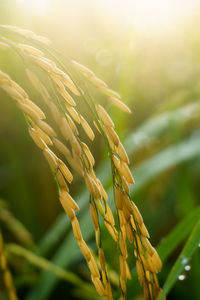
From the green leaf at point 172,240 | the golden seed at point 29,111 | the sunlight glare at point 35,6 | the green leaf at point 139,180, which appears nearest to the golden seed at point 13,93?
the golden seed at point 29,111

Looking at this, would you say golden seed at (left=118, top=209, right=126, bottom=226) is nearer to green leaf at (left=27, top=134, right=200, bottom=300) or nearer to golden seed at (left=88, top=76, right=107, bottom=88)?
golden seed at (left=88, top=76, right=107, bottom=88)

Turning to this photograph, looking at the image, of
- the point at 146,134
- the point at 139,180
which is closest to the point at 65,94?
the point at 139,180

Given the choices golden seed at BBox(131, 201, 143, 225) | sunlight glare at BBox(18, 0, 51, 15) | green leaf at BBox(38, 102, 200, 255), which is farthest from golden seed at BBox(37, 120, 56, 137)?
sunlight glare at BBox(18, 0, 51, 15)

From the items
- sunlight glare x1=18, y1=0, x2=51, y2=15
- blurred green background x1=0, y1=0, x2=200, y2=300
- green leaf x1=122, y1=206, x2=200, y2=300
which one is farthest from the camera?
sunlight glare x1=18, y1=0, x2=51, y2=15

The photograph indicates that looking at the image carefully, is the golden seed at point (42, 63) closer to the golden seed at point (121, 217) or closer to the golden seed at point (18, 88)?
the golden seed at point (18, 88)

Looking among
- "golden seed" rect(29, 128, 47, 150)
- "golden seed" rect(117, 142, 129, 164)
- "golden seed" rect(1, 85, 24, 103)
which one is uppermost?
"golden seed" rect(1, 85, 24, 103)

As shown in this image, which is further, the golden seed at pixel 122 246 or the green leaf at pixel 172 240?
the green leaf at pixel 172 240

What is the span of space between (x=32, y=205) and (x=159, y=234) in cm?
51

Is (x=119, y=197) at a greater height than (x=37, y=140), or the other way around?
(x=37, y=140)

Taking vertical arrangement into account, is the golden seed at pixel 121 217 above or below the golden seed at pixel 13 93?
below

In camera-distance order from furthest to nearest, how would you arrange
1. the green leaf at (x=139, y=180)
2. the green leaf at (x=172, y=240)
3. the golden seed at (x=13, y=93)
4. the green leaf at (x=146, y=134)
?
the green leaf at (x=146, y=134), the green leaf at (x=139, y=180), the green leaf at (x=172, y=240), the golden seed at (x=13, y=93)

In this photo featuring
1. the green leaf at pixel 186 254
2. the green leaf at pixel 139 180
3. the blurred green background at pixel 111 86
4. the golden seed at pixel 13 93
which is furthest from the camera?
the blurred green background at pixel 111 86

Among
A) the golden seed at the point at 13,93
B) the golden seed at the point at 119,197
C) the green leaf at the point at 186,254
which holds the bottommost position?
the green leaf at the point at 186,254

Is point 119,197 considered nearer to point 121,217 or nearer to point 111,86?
point 121,217
